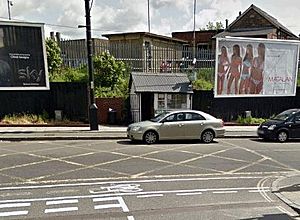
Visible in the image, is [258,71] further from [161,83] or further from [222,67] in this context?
[161,83]

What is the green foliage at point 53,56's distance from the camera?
66.5 feet

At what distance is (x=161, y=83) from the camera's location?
18453mm

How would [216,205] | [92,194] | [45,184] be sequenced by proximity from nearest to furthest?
1. [216,205]
2. [92,194]
3. [45,184]

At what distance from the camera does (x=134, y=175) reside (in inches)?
327

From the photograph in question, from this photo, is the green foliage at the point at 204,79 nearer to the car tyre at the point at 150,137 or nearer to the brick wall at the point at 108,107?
the brick wall at the point at 108,107

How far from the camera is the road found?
578cm

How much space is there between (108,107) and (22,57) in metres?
5.52

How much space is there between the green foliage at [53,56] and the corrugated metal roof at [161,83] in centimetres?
555

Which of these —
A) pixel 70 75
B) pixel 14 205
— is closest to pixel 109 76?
pixel 70 75

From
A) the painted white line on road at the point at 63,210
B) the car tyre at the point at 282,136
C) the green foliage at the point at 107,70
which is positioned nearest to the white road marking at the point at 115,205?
the painted white line on road at the point at 63,210

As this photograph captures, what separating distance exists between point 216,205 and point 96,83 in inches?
597

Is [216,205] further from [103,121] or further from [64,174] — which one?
[103,121]

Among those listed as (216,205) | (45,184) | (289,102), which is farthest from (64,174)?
(289,102)

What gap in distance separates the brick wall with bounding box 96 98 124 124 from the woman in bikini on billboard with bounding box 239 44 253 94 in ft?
26.0
